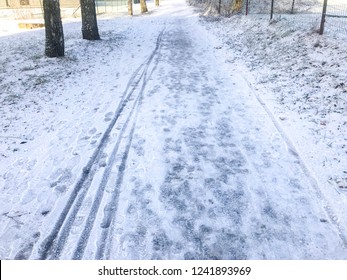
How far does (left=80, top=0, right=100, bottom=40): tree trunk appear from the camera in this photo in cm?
1373

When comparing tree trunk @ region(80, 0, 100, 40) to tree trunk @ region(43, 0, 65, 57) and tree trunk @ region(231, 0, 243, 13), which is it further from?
tree trunk @ region(231, 0, 243, 13)

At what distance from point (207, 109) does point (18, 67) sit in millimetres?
6618

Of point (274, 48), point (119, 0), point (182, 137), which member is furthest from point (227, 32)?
point (119, 0)

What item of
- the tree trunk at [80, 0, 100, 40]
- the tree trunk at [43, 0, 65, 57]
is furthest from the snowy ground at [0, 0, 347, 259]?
the tree trunk at [80, 0, 100, 40]

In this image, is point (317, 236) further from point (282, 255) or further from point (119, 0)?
point (119, 0)

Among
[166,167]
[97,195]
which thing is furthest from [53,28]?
[97,195]

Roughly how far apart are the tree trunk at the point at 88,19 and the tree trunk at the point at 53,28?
3.29 m

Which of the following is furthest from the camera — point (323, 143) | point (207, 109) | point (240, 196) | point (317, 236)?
point (207, 109)

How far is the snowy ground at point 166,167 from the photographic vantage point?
152 inches

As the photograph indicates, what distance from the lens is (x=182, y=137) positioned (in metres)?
6.15

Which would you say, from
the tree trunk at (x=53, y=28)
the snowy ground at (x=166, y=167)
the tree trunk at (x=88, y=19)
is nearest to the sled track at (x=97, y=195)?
the snowy ground at (x=166, y=167)

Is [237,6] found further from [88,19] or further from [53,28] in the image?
[53,28]

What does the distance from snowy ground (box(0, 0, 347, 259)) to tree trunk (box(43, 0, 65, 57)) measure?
1200mm

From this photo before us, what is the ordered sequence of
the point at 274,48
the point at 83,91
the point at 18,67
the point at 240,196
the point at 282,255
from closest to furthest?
the point at 282,255, the point at 240,196, the point at 83,91, the point at 18,67, the point at 274,48
